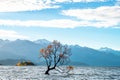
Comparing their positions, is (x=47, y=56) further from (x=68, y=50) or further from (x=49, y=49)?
(x=68, y=50)

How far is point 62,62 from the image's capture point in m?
116

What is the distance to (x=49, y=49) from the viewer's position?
12219 centimetres

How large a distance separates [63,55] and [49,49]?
7.24 meters

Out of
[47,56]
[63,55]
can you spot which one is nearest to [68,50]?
[63,55]

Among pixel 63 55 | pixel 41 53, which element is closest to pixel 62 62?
pixel 63 55

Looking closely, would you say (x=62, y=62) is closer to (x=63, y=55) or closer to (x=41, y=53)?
(x=63, y=55)

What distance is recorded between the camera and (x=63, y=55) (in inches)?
4656

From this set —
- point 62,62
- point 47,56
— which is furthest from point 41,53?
point 62,62

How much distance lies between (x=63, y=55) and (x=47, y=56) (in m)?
8.07

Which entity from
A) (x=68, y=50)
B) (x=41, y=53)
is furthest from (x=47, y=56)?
(x=68, y=50)

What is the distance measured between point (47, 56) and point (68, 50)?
→ 11.1 m

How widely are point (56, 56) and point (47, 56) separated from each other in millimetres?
3687

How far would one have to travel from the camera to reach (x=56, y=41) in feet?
395

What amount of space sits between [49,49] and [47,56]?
312 centimetres
